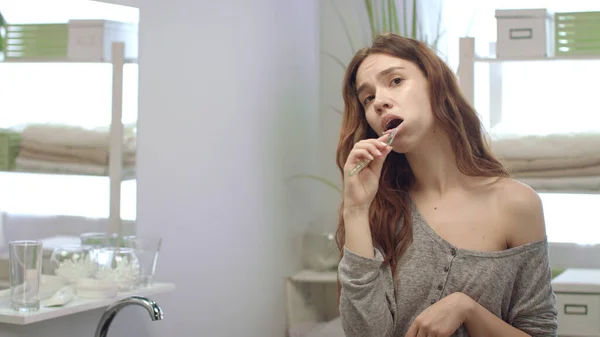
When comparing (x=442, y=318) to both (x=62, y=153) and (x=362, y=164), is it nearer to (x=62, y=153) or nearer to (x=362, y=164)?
(x=362, y=164)

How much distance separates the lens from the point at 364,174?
1353mm

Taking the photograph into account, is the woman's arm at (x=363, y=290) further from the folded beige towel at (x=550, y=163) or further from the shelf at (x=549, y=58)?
the shelf at (x=549, y=58)

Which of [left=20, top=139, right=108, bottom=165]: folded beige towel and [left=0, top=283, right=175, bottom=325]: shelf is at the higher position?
[left=20, top=139, right=108, bottom=165]: folded beige towel

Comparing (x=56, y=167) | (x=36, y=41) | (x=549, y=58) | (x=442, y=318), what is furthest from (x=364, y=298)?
(x=549, y=58)

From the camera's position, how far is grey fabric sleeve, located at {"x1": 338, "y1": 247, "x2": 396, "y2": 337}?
1242mm

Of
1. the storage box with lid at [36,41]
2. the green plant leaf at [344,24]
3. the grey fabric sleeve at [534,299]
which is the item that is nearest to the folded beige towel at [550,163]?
the green plant leaf at [344,24]

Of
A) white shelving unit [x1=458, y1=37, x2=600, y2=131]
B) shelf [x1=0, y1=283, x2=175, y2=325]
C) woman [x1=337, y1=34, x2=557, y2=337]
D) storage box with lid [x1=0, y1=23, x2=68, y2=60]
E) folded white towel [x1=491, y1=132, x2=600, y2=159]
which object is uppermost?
white shelving unit [x1=458, y1=37, x2=600, y2=131]

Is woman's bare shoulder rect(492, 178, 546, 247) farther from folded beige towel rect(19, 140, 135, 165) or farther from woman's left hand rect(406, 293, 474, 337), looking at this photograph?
folded beige towel rect(19, 140, 135, 165)

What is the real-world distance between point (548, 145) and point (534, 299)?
3.91 ft

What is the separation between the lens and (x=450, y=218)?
1350 mm

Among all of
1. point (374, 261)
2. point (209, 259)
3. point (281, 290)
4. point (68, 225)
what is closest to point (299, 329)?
point (281, 290)

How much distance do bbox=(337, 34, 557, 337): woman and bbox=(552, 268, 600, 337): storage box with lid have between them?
1.06 m

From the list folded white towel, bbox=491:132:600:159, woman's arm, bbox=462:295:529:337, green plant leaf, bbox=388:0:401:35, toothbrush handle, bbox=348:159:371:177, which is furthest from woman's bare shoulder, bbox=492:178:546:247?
green plant leaf, bbox=388:0:401:35

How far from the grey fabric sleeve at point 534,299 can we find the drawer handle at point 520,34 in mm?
1274
